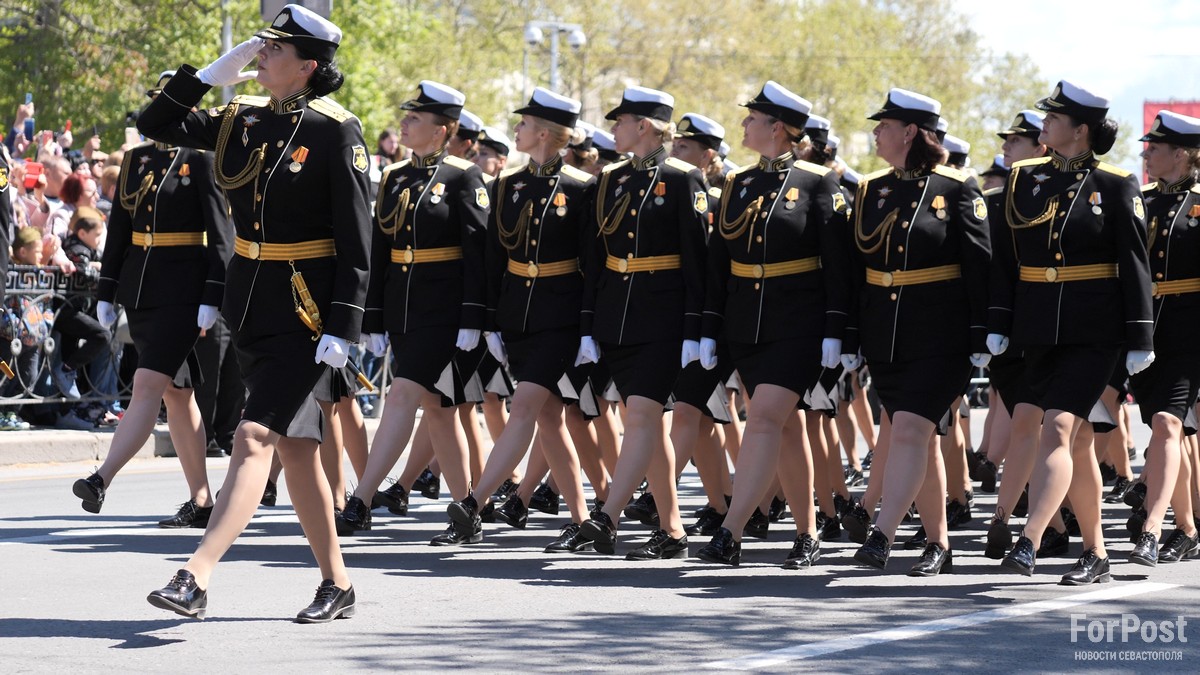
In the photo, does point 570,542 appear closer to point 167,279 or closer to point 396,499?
point 396,499

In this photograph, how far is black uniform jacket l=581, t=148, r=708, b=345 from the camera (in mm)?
9000

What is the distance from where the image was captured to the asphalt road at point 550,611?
21.1 ft

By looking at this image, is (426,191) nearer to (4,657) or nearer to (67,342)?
(4,657)


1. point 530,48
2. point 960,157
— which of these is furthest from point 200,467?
point 530,48

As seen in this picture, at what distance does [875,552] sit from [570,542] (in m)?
1.75

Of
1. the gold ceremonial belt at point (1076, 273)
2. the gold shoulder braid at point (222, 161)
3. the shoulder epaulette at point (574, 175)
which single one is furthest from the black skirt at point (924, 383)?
the gold shoulder braid at point (222, 161)

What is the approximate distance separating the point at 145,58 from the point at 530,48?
81.2 ft

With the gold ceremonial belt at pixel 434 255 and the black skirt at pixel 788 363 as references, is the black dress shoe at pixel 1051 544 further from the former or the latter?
the gold ceremonial belt at pixel 434 255

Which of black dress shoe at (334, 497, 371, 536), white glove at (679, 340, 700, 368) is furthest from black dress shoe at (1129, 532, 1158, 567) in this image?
black dress shoe at (334, 497, 371, 536)

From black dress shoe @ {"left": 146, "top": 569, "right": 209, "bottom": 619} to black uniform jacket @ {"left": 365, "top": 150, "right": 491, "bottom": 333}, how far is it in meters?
3.30

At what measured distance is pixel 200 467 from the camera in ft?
32.2

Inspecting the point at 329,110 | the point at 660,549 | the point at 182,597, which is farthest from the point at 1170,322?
the point at 182,597

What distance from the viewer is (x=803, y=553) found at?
347 inches

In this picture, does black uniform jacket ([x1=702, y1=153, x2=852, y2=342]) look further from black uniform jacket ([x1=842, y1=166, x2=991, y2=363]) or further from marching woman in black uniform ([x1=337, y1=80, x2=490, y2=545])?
marching woman in black uniform ([x1=337, y1=80, x2=490, y2=545])
